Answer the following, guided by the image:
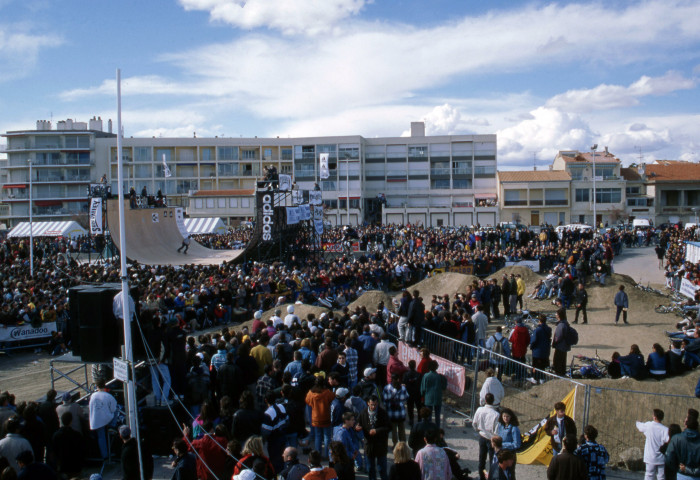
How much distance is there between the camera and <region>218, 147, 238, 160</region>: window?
7081 centimetres

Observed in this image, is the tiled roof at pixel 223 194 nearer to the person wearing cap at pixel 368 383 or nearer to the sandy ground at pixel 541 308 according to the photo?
the sandy ground at pixel 541 308

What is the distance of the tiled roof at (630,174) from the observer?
206 ft

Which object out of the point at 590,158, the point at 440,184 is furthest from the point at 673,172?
the point at 440,184

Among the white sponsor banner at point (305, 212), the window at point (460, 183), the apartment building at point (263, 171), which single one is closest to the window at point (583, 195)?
the apartment building at point (263, 171)

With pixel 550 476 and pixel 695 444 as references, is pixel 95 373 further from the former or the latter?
pixel 695 444

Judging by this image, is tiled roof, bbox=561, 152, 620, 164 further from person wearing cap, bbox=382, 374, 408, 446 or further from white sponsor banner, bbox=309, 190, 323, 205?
person wearing cap, bbox=382, 374, 408, 446

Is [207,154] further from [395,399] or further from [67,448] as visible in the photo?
[395,399]

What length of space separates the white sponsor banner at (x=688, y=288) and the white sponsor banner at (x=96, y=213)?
24786 millimetres

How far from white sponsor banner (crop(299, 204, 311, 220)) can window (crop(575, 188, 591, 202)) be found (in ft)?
132

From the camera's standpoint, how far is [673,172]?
63281 millimetres

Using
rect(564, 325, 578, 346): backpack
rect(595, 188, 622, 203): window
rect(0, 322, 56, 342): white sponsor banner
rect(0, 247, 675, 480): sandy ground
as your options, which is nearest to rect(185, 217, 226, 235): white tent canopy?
rect(0, 247, 675, 480): sandy ground

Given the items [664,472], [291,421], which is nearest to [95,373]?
[291,421]

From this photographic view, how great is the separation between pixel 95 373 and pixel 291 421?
12.2ft

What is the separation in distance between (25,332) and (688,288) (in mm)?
20965
